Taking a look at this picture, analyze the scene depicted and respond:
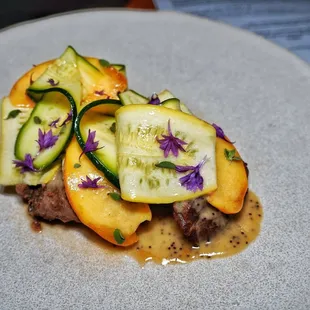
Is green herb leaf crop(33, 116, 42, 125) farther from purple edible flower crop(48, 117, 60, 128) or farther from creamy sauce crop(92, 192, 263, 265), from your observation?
creamy sauce crop(92, 192, 263, 265)

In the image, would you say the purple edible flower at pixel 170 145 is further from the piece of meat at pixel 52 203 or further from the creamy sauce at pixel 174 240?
the piece of meat at pixel 52 203

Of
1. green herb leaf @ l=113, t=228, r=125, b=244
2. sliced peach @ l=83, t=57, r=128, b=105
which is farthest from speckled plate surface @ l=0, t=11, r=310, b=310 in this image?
sliced peach @ l=83, t=57, r=128, b=105

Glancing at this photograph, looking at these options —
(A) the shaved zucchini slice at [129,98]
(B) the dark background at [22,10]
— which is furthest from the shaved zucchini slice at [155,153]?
(B) the dark background at [22,10]

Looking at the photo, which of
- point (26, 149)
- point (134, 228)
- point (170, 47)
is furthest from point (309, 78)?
point (26, 149)

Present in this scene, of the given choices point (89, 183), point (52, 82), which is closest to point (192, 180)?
point (89, 183)

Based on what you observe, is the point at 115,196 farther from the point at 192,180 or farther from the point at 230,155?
the point at 230,155
